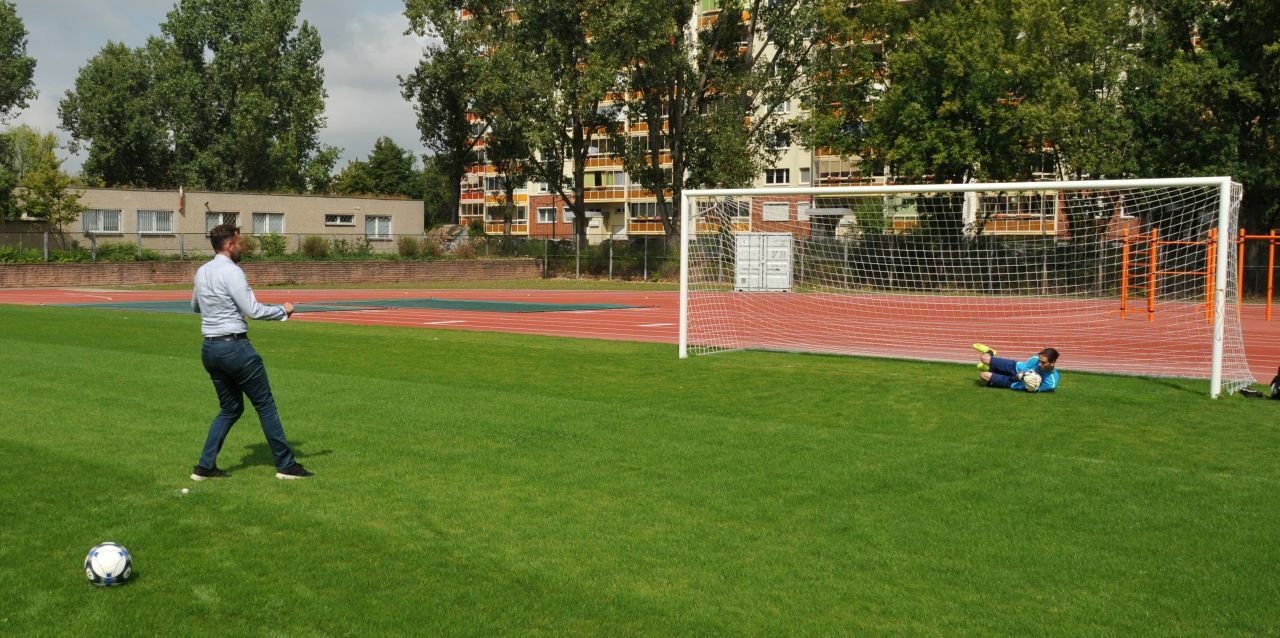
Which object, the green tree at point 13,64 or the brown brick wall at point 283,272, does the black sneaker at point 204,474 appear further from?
the green tree at point 13,64

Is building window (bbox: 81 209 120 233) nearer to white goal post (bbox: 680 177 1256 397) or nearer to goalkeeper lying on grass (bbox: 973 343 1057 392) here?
white goal post (bbox: 680 177 1256 397)

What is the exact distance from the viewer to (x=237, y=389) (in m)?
7.89

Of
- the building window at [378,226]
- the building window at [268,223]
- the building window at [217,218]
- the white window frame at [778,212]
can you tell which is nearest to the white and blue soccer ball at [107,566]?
the white window frame at [778,212]

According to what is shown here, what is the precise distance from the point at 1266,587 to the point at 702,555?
2.87 metres

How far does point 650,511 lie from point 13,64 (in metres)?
72.1

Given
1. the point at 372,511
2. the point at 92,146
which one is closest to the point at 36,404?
the point at 372,511

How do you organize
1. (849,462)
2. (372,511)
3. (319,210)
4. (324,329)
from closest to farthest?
(372,511) < (849,462) < (324,329) < (319,210)

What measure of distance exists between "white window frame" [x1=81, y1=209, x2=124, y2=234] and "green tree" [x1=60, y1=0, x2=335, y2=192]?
15.8 m

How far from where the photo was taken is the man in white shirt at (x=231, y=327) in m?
7.55

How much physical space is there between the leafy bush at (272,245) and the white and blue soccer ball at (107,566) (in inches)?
1760

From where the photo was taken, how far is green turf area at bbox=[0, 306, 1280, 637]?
17.1ft

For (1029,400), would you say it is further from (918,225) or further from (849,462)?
(918,225)

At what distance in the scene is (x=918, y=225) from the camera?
98.5ft

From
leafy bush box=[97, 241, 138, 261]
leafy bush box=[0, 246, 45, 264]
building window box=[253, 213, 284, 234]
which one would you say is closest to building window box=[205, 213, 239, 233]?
building window box=[253, 213, 284, 234]
